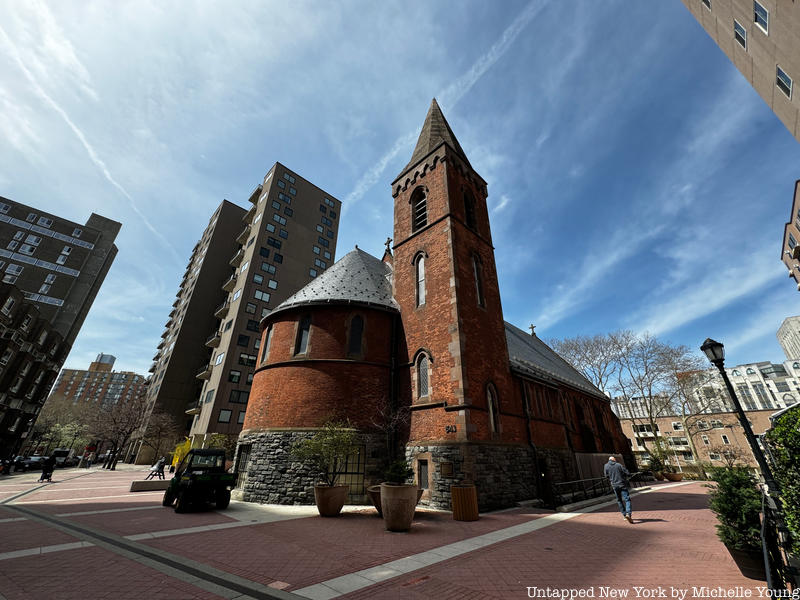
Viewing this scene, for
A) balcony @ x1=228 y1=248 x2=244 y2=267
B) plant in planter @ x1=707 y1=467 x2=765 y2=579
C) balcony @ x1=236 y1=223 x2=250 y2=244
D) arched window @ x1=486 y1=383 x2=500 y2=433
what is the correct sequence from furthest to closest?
1. balcony @ x1=236 y1=223 x2=250 y2=244
2. balcony @ x1=228 y1=248 x2=244 y2=267
3. arched window @ x1=486 y1=383 x2=500 y2=433
4. plant in planter @ x1=707 y1=467 x2=765 y2=579

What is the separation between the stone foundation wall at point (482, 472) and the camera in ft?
39.7

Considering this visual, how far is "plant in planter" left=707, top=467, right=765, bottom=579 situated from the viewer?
4.90 meters

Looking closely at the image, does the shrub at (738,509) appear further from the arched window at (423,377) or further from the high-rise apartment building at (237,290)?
the high-rise apartment building at (237,290)

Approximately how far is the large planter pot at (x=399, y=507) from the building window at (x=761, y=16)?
62.4 feet

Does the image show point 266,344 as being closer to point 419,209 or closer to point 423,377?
point 423,377

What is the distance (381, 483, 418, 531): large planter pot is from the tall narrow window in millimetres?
5791

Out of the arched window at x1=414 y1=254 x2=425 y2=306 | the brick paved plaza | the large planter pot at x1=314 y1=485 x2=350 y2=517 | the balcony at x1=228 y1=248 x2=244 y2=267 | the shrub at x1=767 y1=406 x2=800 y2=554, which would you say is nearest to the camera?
the shrub at x1=767 y1=406 x2=800 y2=554

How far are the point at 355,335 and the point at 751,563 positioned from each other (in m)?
13.9

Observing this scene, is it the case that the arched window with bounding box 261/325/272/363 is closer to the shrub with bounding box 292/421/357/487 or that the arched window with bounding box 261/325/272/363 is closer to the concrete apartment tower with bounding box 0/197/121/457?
the shrub with bounding box 292/421/357/487

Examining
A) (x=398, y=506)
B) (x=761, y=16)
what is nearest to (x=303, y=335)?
(x=398, y=506)

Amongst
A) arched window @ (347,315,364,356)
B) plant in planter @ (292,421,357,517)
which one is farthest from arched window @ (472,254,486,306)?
plant in planter @ (292,421,357,517)

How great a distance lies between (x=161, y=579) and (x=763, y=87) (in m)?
24.5

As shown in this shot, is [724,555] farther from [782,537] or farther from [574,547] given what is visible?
[574,547]

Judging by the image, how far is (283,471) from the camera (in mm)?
13508
